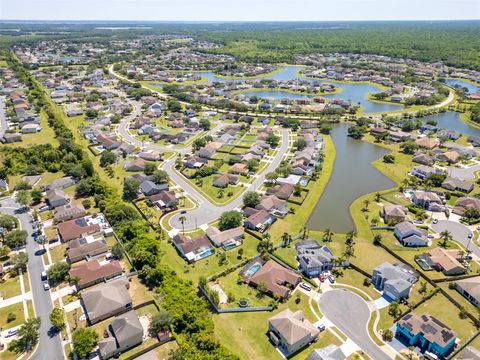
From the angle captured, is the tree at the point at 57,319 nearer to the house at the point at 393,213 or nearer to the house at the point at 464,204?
the house at the point at 393,213

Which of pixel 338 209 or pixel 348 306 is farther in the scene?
pixel 338 209

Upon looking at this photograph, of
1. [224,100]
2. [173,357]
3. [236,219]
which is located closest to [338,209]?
[236,219]

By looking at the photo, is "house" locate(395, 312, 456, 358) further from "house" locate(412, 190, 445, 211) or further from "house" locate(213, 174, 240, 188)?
"house" locate(213, 174, 240, 188)

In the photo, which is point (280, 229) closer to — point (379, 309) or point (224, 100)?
point (379, 309)

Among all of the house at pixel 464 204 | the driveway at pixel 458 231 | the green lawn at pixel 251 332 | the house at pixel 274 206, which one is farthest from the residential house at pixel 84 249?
the house at pixel 464 204

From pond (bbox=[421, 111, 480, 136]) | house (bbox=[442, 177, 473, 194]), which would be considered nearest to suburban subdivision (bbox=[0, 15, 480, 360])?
house (bbox=[442, 177, 473, 194])

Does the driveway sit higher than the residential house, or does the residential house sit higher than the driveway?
the residential house
